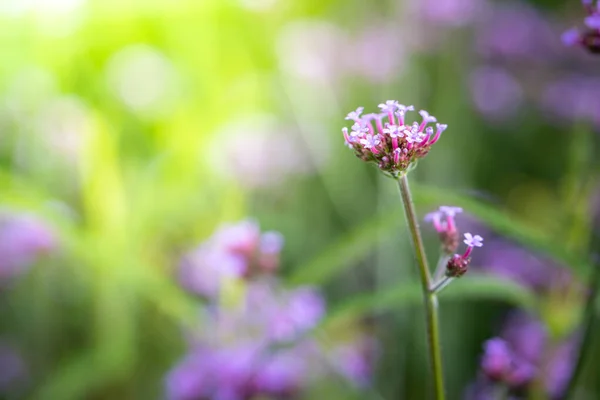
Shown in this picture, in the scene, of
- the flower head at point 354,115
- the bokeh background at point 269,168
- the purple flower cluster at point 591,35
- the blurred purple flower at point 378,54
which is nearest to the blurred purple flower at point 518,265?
the bokeh background at point 269,168

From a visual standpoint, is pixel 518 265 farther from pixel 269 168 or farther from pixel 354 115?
pixel 354 115

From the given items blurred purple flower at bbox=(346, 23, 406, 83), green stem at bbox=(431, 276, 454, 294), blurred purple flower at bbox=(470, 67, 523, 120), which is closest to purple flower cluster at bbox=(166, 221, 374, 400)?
green stem at bbox=(431, 276, 454, 294)

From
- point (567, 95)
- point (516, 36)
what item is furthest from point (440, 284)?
point (516, 36)

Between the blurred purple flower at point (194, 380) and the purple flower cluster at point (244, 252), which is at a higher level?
the purple flower cluster at point (244, 252)

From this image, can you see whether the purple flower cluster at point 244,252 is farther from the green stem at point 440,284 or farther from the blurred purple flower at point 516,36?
the blurred purple flower at point 516,36

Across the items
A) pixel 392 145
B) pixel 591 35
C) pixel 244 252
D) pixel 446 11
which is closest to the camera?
pixel 392 145

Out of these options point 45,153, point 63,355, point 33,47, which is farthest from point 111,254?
point 33,47

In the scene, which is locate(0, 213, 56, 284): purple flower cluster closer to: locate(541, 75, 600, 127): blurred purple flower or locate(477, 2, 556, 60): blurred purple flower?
locate(541, 75, 600, 127): blurred purple flower
